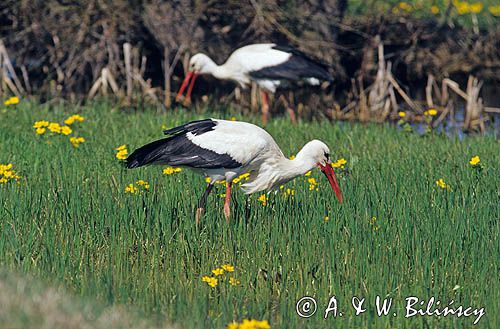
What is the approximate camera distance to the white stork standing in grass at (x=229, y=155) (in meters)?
6.35

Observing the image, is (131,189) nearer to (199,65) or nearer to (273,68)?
(273,68)

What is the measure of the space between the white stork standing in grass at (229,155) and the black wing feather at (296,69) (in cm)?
523

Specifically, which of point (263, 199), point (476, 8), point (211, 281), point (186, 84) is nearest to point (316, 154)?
point (263, 199)

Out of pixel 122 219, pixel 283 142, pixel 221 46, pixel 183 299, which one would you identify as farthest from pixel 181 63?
pixel 183 299

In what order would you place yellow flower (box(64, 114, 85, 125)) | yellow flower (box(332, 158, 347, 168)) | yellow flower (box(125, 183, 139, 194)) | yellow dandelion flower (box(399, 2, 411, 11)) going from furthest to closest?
yellow dandelion flower (box(399, 2, 411, 11))
yellow flower (box(64, 114, 85, 125))
yellow flower (box(332, 158, 347, 168))
yellow flower (box(125, 183, 139, 194))

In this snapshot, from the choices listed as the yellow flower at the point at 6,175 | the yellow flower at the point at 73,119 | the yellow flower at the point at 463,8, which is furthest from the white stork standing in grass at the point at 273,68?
the yellow flower at the point at 463,8

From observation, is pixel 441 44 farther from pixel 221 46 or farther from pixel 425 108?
pixel 221 46

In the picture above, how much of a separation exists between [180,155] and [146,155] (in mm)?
242

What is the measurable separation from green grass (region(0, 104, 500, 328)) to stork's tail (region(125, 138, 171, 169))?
0.26 metres

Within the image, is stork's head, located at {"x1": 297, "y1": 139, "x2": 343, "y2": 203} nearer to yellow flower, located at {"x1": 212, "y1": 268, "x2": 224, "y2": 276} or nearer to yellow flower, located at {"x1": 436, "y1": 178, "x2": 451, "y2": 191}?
yellow flower, located at {"x1": 436, "y1": 178, "x2": 451, "y2": 191}

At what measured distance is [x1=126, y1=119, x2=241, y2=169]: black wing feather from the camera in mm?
6340

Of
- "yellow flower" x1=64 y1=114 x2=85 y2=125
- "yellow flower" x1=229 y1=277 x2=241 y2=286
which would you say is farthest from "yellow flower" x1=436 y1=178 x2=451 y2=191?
"yellow flower" x1=64 y1=114 x2=85 y2=125

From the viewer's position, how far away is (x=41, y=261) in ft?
16.6

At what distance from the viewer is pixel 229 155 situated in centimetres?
633
